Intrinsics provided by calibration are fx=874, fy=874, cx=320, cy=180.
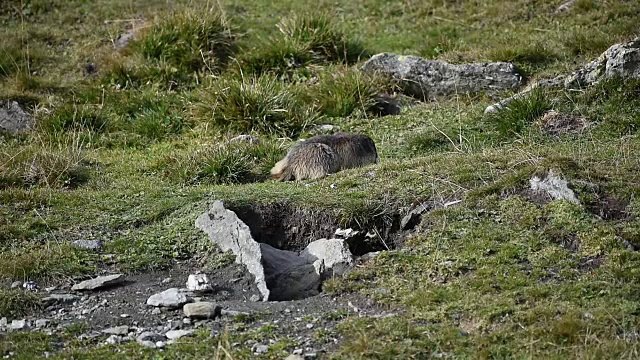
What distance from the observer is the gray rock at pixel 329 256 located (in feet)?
23.7

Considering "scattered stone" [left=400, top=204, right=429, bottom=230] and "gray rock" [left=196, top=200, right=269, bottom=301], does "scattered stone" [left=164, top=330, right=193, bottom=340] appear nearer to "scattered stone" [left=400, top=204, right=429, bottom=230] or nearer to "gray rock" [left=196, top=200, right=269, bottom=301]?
"gray rock" [left=196, top=200, right=269, bottom=301]

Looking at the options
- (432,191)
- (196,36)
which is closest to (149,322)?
(432,191)

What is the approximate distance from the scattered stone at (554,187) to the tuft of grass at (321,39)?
6.72m

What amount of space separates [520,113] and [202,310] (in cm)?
586

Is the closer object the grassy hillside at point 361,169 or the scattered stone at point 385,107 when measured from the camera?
the grassy hillside at point 361,169

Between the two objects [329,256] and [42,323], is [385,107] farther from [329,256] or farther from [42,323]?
[42,323]

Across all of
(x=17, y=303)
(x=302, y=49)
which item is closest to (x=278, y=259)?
(x=17, y=303)

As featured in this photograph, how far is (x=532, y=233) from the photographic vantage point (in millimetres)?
7121

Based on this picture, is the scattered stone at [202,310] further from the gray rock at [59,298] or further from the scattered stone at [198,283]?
the gray rock at [59,298]

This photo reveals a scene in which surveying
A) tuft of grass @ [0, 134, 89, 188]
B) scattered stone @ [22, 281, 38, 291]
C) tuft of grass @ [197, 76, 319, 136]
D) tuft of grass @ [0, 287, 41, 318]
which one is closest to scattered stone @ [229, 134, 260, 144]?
tuft of grass @ [197, 76, 319, 136]

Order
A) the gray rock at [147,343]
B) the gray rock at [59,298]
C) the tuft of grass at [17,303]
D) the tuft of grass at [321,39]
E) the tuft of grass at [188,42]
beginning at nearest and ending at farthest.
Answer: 1. the gray rock at [147,343]
2. the tuft of grass at [17,303]
3. the gray rock at [59,298]
4. the tuft of grass at [188,42]
5. the tuft of grass at [321,39]

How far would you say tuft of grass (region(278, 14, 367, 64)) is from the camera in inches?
551

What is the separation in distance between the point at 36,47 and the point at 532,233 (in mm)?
10330

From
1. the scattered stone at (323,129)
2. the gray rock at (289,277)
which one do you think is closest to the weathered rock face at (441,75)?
the scattered stone at (323,129)
